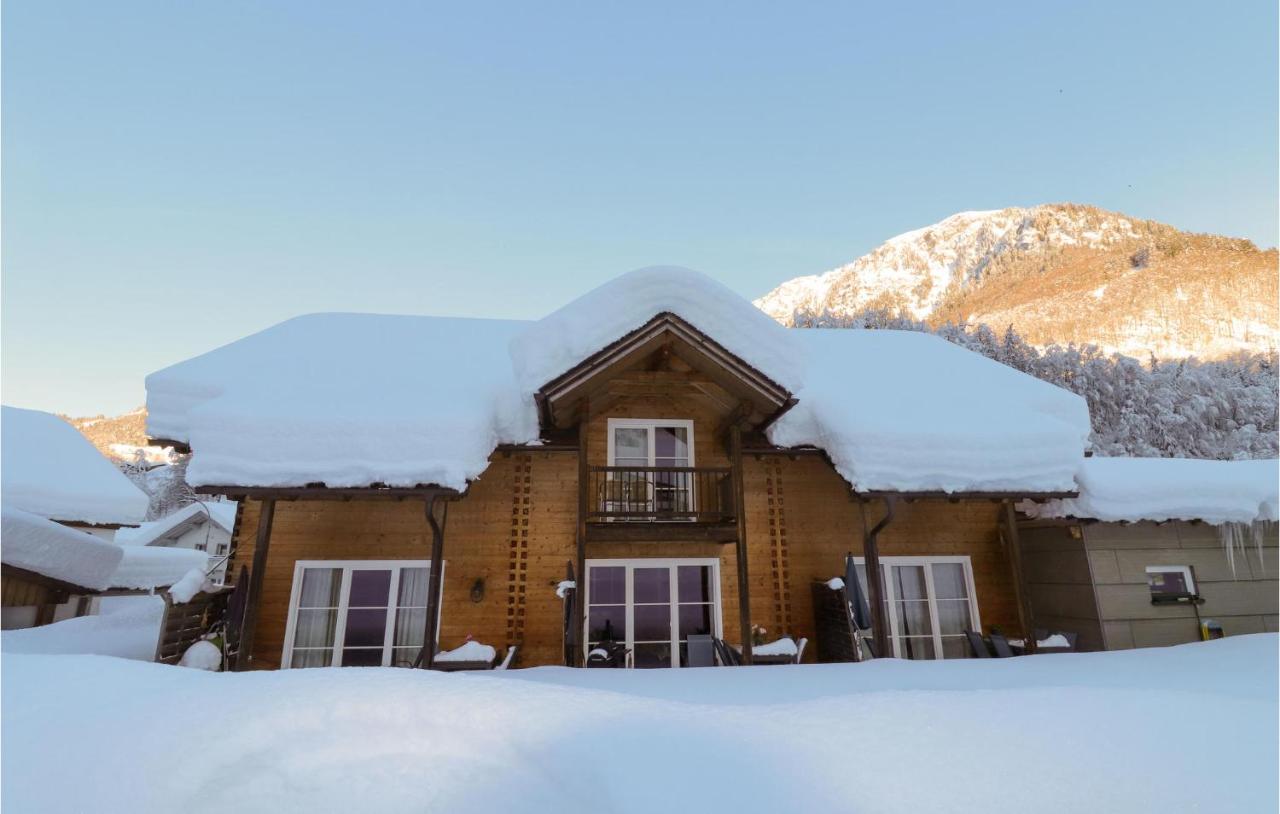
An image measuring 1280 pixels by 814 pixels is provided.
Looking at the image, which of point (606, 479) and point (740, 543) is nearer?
point (740, 543)

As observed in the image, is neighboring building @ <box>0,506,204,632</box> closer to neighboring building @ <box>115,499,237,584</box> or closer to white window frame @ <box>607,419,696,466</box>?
white window frame @ <box>607,419,696,466</box>

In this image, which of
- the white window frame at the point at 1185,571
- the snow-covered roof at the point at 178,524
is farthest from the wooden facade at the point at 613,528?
the snow-covered roof at the point at 178,524

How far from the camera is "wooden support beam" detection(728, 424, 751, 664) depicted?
8.29 meters

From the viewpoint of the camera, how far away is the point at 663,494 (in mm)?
9672

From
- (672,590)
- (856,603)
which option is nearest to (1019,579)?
(856,603)

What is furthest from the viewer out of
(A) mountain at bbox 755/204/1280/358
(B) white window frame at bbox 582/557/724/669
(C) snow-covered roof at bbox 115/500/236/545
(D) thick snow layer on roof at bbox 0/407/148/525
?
(A) mountain at bbox 755/204/1280/358

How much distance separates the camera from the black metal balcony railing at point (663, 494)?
9000mm

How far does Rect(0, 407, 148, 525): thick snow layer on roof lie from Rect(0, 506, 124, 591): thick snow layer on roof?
5.56 metres

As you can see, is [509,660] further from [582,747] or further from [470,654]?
[582,747]

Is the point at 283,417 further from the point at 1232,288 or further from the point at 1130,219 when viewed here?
the point at 1130,219

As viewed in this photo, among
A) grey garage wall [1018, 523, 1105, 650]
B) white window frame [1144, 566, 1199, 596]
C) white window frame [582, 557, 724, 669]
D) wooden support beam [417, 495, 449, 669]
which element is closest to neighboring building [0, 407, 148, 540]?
wooden support beam [417, 495, 449, 669]

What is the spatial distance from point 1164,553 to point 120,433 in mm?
89357

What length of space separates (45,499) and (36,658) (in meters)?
14.2

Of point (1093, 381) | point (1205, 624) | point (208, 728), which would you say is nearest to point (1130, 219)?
point (1093, 381)
